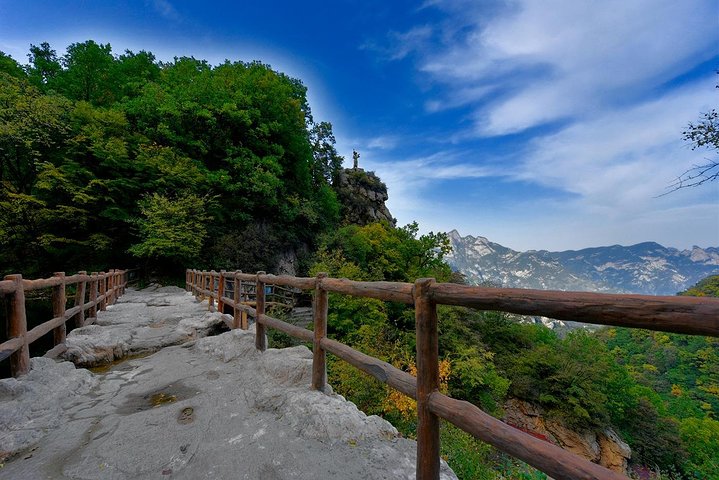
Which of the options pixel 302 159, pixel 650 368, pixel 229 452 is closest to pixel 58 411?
pixel 229 452

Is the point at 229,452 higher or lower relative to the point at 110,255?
lower

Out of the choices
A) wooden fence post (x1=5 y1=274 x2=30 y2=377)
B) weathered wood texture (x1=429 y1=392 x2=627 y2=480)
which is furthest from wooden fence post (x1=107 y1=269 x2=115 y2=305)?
weathered wood texture (x1=429 y1=392 x2=627 y2=480)

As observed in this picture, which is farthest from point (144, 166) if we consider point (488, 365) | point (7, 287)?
point (488, 365)

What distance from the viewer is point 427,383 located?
1.98 meters

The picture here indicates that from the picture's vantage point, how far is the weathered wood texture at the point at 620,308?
1.03 metres

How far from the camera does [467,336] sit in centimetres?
2233

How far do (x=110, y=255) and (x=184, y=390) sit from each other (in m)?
19.3

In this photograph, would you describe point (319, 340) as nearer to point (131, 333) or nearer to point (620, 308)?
point (620, 308)

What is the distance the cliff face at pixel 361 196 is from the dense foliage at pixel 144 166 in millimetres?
10924

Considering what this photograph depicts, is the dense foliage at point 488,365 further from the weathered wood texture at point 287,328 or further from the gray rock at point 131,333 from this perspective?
the weathered wood texture at point 287,328

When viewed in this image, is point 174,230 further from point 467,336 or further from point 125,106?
point 467,336

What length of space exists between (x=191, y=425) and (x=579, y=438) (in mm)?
23624

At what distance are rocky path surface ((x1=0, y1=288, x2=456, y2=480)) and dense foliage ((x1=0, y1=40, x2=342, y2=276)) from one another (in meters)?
15.1

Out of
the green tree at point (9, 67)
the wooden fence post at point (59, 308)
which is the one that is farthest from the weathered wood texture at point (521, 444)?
the green tree at point (9, 67)
